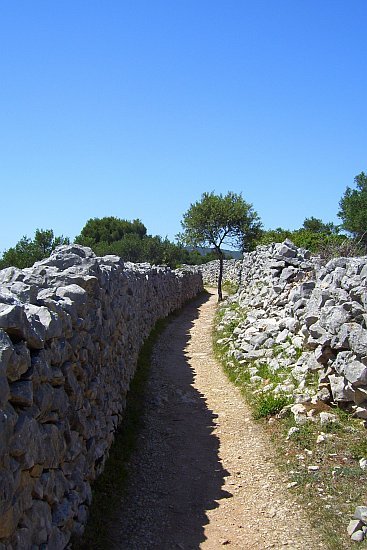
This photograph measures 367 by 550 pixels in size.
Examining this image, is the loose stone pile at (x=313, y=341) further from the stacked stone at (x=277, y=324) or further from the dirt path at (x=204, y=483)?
the dirt path at (x=204, y=483)

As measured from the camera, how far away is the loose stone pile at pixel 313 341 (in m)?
9.46

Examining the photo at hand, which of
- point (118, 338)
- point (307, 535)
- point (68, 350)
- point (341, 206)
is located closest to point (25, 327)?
point (68, 350)

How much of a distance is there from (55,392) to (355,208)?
40.6 m

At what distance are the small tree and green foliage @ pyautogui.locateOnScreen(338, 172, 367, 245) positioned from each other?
30.4ft

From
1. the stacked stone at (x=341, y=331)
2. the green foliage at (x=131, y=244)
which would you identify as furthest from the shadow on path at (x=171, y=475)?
the green foliage at (x=131, y=244)

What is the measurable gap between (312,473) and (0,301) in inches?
205

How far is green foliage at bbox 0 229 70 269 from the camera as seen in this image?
1337 inches

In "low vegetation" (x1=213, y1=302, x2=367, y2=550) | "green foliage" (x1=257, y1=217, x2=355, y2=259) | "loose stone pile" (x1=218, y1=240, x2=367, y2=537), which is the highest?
"green foliage" (x1=257, y1=217, x2=355, y2=259)

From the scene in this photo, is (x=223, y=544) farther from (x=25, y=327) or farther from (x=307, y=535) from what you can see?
(x=25, y=327)

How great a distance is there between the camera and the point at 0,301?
5.06 metres

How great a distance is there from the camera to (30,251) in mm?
35812

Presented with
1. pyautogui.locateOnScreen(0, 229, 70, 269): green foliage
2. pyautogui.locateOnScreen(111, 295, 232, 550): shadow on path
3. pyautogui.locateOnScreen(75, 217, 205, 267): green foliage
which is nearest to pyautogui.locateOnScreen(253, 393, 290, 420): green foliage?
pyautogui.locateOnScreen(111, 295, 232, 550): shadow on path

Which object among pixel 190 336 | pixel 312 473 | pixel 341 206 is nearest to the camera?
pixel 312 473

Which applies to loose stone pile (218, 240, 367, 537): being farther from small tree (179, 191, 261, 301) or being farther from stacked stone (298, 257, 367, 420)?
small tree (179, 191, 261, 301)
